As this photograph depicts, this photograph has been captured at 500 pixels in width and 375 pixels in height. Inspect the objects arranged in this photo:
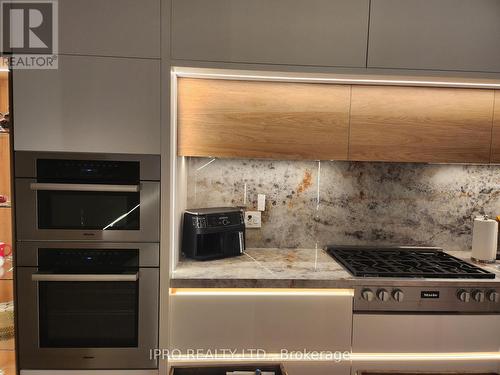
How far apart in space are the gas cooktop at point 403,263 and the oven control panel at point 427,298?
0.23 ft

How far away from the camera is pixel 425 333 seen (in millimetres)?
1843

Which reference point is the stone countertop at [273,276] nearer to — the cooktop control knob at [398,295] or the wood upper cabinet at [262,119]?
the cooktop control knob at [398,295]

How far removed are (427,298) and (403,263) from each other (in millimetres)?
294

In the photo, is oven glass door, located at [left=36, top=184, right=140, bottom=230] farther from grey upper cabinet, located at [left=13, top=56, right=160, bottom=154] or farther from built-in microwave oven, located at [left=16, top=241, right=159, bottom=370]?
grey upper cabinet, located at [left=13, top=56, right=160, bottom=154]

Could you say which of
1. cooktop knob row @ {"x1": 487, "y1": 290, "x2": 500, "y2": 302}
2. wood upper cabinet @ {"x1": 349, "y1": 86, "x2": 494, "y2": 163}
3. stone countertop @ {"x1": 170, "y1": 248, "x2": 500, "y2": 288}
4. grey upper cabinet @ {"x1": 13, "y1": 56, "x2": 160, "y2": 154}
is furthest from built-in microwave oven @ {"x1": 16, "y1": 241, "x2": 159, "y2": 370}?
cooktop knob row @ {"x1": 487, "y1": 290, "x2": 500, "y2": 302}

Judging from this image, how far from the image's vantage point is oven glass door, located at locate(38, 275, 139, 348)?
1747 millimetres

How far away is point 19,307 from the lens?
5.68ft

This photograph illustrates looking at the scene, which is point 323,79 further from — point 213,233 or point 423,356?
point 423,356

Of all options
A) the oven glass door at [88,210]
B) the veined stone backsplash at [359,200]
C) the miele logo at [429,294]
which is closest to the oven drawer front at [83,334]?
the oven glass door at [88,210]

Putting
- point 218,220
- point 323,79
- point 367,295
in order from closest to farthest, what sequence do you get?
point 367,295 → point 323,79 → point 218,220

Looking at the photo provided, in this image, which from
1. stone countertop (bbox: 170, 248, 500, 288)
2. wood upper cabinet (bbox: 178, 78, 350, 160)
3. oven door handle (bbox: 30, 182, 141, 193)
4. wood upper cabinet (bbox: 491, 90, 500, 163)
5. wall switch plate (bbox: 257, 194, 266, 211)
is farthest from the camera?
wall switch plate (bbox: 257, 194, 266, 211)

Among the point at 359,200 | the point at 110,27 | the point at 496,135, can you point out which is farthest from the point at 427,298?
the point at 110,27

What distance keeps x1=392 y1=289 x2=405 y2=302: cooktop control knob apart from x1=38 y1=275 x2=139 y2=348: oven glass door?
1392 millimetres

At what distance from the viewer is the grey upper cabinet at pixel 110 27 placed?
66.2 inches
